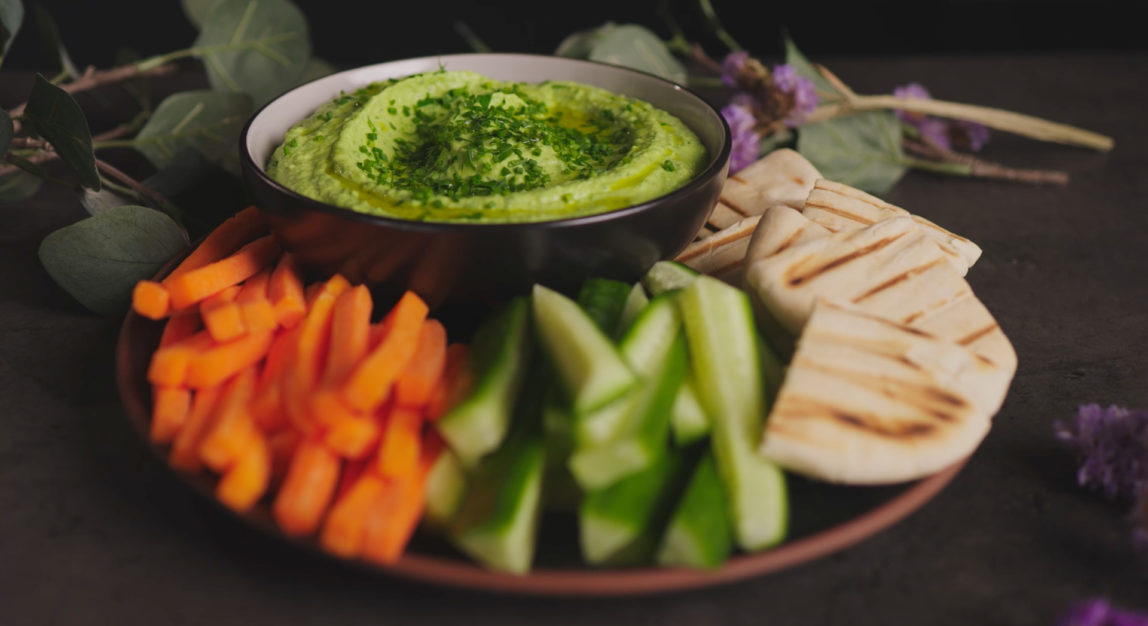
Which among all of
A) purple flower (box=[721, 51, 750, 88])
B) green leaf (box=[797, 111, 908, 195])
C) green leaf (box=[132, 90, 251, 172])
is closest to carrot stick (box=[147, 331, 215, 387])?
green leaf (box=[132, 90, 251, 172])

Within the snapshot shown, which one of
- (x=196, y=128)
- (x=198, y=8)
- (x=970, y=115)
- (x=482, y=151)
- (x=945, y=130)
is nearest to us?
(x=482, y=151)

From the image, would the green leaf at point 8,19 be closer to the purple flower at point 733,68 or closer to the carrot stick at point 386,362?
the carrot stick at point 386,362

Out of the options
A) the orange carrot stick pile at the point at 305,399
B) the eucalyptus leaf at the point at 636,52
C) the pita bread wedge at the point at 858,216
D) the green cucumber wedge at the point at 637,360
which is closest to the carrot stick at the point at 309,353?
the orange carrot stick pile at the point at 305,399

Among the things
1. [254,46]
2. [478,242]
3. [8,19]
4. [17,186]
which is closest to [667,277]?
[478,242]

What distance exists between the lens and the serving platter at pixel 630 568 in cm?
189

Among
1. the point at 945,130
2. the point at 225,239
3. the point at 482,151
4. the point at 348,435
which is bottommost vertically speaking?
the point at 945,130

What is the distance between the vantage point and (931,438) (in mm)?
2117

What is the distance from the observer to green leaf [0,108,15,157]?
3.11m

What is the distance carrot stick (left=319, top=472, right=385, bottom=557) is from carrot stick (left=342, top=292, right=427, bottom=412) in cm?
22

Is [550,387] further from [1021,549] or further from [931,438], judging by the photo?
[1021,549]

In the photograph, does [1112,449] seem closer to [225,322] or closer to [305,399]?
[305,399]

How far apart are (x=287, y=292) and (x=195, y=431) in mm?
528

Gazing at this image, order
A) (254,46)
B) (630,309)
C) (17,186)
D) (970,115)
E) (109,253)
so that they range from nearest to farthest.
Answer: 1. (630,309)
2. (109,253)
3. (17,186)
4. (254,46)
5. (970,115)

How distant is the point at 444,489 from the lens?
2084mm
